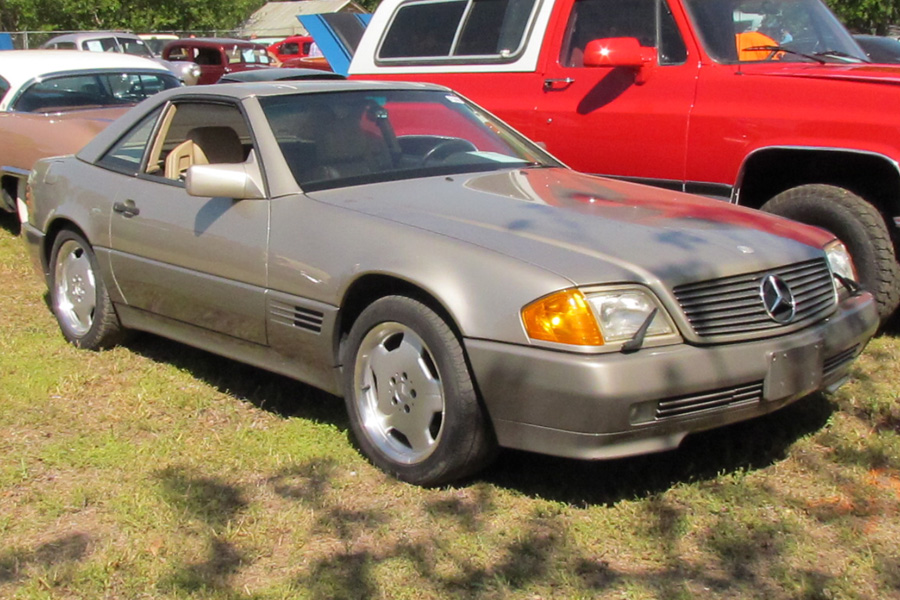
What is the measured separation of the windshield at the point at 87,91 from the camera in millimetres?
8789

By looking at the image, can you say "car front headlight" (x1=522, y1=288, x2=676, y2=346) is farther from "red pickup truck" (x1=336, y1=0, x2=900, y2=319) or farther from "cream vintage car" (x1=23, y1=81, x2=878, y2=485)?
"red pickup truck" (x1=336, y1=0, x2=900, y2=319)

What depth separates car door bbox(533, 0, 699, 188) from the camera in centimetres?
597

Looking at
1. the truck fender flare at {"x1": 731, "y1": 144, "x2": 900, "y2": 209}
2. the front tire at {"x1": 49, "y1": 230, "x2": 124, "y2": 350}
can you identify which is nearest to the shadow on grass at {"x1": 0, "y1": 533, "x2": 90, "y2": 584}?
the front tire at {"x1": 49, "y1": 230, "x2": 124, "y2": 350}

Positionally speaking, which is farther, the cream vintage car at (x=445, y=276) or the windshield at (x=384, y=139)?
the windshield at (x=384, y=139)

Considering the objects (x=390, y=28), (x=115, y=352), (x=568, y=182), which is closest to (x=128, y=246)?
(x=115, y=352)

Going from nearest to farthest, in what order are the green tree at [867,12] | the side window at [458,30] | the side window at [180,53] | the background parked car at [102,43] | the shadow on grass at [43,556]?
the shadow on grass at [43,556] < the side window at [458,30] < the side window at [180,53] < the background parked car at [102,43] < the green tree at [867,12]

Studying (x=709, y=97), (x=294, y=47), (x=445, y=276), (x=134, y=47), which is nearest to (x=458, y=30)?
(x=709, y=97)

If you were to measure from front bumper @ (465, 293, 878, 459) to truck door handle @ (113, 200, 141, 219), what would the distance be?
7.25 ft

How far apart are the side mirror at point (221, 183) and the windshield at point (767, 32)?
2843 mm

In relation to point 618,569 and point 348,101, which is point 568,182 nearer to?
point 348,101

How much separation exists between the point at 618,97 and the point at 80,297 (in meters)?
3.15

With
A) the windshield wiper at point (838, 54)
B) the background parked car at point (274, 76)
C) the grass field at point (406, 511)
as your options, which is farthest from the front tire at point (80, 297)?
the background parked car at point (274, 76)

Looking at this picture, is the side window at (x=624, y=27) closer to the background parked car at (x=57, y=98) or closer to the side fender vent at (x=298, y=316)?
the side fender vent at (x=298, y=316)

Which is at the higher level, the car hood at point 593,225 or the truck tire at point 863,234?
the car hood at point 593,225
